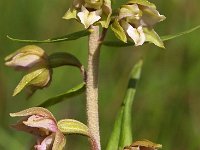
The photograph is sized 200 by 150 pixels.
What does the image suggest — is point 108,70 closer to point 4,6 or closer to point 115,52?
point 115,52

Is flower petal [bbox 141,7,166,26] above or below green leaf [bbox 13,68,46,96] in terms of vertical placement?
above

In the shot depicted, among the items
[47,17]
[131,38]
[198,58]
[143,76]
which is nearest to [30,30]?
[47,17]

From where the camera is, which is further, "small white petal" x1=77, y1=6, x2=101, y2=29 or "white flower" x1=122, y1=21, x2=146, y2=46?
"white flower" x1=122, y1=21, x2=146, y2=46

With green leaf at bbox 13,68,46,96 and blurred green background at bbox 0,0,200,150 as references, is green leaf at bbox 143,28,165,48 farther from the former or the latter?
blurred green background at bbox 0,0,200,150

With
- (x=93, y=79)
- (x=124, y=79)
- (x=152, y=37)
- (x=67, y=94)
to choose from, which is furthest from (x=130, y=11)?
(x=124, y=79)

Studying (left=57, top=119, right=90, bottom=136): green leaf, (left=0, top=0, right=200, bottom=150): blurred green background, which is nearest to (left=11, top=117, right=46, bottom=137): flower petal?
(left=57, top=119, right=90, bottom=136): green leaf

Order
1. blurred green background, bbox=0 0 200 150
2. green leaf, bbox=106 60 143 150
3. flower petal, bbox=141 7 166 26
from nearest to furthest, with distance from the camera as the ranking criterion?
flower petal, bbox=141 7 166 26 → green leaf, bbox=106 60 143 150 → blurred green background, bbox=0 0 200 150

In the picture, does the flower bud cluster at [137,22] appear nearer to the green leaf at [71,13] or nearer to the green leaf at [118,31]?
the green leaf at [118,31]
